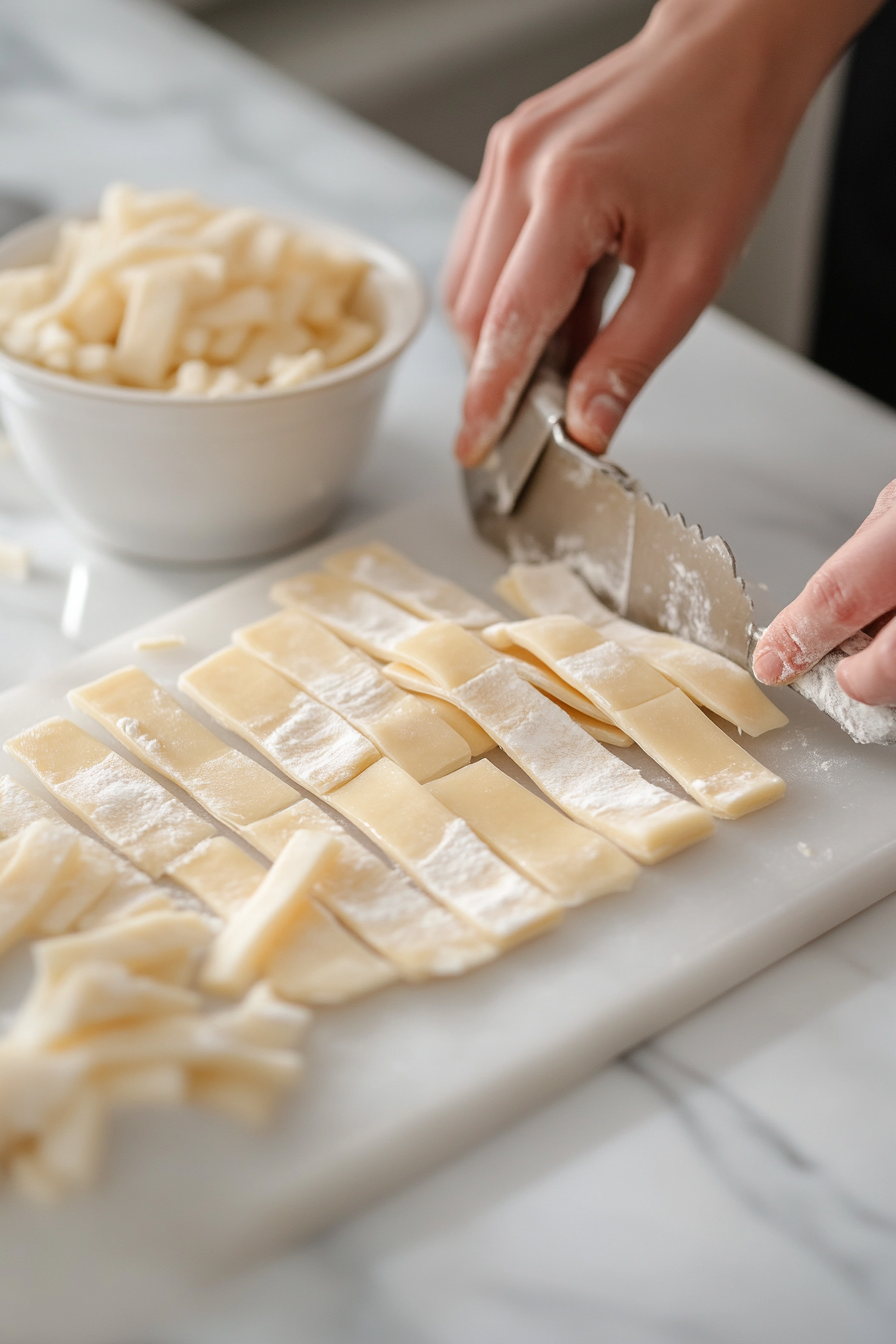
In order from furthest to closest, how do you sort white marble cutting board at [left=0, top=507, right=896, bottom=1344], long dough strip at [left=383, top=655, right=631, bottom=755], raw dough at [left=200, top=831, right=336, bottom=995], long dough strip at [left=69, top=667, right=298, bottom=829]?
long dough strip at [left=383, top=655, right=631, bottom=755]
long dough strip at [left=69, top=667, right=298, bottom=829]
raw dough at [left=200, top=831, right=336, bottom=995]
white marble cutting board at [left=0, top=507, right=896, bottom=1344]

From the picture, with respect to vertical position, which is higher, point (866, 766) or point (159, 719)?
point (866, 766)

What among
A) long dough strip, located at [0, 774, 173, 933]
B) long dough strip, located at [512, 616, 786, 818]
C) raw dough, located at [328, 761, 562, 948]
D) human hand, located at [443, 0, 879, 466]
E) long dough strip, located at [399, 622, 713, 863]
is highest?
human hand, located at [443, 0, 879, 466]

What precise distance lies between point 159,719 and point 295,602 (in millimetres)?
310

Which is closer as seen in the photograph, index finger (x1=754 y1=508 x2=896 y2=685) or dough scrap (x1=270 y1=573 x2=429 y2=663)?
index finger (x1=754 y1=508 x2=896 y2=685)

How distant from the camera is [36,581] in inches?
75.7

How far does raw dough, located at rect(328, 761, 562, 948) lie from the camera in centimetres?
131

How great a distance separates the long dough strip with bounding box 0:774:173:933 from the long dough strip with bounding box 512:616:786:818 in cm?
58

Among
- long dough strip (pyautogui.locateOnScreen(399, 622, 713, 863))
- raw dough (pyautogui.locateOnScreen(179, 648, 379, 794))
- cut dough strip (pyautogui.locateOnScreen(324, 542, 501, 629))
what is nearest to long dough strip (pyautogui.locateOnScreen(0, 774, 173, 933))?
raw dough (pyautogui.locateOnScreen(179, 648, 379, 794))

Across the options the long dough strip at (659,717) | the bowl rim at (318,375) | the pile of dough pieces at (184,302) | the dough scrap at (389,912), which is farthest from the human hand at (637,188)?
the dough scrap at (389,912)

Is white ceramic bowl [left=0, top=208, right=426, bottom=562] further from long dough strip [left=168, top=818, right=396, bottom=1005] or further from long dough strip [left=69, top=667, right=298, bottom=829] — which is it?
long dough strip [left=168, top=818, right=396, bottom=1005]

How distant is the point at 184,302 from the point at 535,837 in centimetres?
93

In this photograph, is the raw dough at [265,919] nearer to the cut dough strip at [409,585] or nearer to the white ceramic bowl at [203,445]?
the cut dough strip at [409,585]

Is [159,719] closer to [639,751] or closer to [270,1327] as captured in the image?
[639,751]

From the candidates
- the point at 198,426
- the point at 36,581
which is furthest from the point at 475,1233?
the point at 36,581
